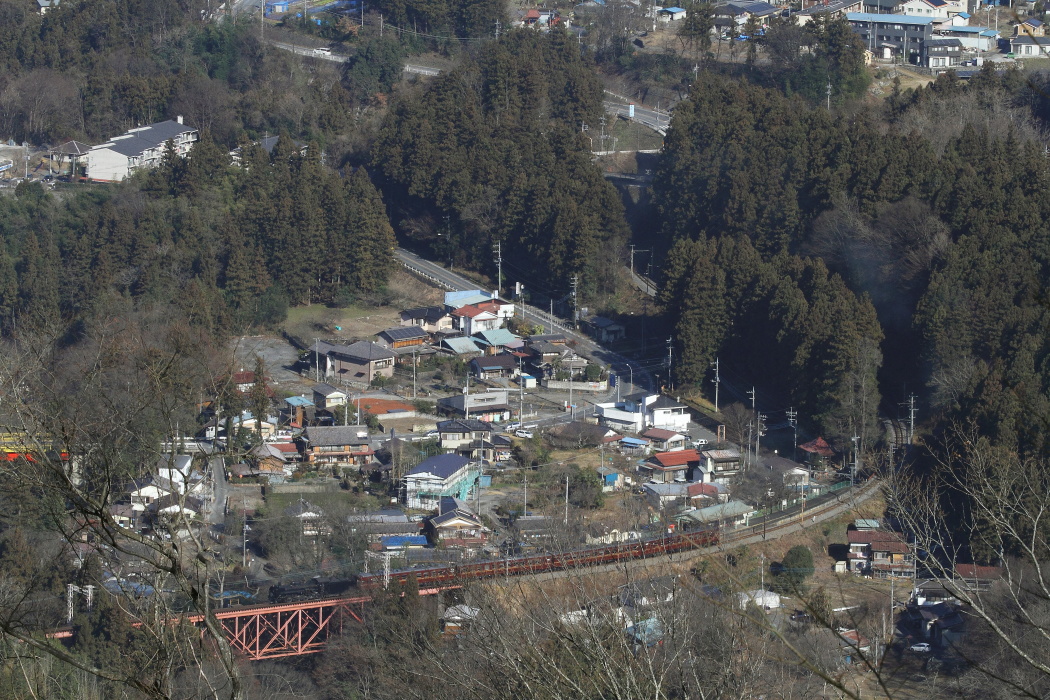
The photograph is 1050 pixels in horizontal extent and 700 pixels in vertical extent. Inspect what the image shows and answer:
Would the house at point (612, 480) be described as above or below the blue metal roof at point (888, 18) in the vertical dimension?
below

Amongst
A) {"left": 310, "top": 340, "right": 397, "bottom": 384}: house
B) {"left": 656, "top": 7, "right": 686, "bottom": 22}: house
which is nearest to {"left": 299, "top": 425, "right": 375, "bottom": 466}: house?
{"left": 310, "top": 340, "right": 397, "bottom": 384}: house

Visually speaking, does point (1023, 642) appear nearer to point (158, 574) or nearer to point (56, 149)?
point (158, 574)

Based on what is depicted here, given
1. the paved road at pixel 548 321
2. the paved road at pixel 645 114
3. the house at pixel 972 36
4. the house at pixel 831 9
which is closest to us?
the paved road at pixel 548 321

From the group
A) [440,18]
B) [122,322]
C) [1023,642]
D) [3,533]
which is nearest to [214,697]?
[1023,642]

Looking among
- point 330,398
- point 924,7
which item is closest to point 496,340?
point 330,398

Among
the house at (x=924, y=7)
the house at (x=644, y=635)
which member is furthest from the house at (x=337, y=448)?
the house at (x=924, y=7)

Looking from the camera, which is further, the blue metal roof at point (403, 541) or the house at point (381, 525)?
the house at point (381, 525)

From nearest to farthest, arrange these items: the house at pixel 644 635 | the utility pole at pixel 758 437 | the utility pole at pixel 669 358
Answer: the house at pixel 644 635
the utility pole at pixel 758 437
the utility pole at pixel 669 358

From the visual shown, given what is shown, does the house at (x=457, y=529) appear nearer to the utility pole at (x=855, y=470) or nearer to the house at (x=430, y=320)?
the utility pole at (x=855, y=470)
